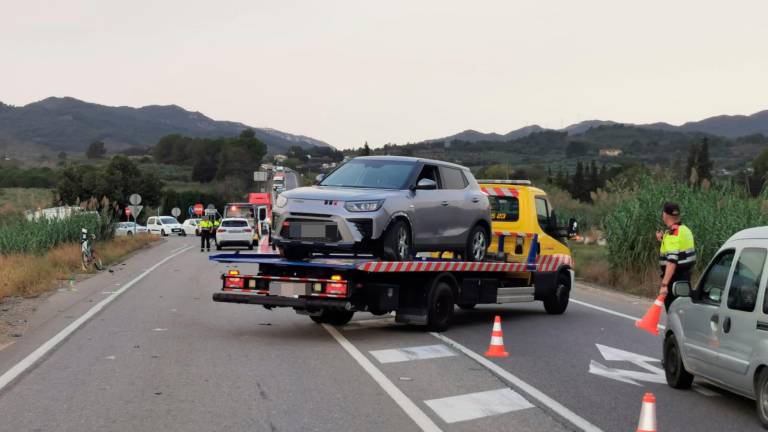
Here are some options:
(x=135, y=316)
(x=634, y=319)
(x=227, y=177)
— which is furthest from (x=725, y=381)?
(x=227, y=177)

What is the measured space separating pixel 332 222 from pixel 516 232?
15.4ft

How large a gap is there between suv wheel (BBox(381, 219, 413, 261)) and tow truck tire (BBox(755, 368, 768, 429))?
6.18 meters

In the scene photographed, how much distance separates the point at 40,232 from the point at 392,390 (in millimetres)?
23647

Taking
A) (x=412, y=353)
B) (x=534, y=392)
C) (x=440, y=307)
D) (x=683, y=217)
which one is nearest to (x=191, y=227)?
(x=683, y=217)

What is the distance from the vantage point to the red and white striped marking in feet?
55.6

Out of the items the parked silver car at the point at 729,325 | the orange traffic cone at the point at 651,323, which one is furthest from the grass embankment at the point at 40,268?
the parked silver car at the point at 729,325

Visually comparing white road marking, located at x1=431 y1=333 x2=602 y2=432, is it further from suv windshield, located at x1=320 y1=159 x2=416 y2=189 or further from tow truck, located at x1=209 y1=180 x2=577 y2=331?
suv windshield, located at x1=320 y1=159 x2=416 y2=189

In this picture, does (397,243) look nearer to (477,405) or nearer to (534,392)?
(534,392)

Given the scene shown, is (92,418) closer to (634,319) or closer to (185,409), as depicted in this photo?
(185,409)

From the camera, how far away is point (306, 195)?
1344cm

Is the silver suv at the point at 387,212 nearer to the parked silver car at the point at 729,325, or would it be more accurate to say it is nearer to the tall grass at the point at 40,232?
the parked silver car at the point at 729,325

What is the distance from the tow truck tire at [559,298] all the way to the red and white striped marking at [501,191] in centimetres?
162

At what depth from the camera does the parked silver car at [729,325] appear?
314 inches

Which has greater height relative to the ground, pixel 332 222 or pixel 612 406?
pixel 332 222
